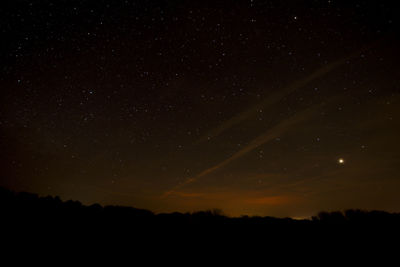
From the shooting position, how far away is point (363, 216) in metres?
9.44

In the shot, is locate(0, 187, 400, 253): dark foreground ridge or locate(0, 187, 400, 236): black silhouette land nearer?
locate(0, 187, 400, 253): dark foreground ridge

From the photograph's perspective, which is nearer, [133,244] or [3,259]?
[3,259]

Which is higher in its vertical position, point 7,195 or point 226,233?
point 7,195

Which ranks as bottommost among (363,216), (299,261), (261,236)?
(299,261)

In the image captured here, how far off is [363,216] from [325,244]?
15.1 ft

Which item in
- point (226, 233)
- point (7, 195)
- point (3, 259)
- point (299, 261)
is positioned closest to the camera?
point (3, 259)

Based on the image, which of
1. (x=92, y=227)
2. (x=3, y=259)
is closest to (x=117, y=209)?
(x=92, y=227)

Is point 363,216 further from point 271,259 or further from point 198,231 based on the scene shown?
point 198,231

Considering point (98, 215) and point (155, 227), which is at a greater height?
point (98, 215)

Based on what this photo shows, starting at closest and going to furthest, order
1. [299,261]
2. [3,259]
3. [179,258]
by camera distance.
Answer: [3,259] → [179,258] → [299,261]

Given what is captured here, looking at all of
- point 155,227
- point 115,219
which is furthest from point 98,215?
point 155,227

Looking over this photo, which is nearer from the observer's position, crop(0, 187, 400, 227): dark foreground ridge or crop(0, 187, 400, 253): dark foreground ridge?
crop(0, 187, 400, 253): dark foreground ridge

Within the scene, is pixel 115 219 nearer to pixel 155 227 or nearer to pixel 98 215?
pixel 98 215

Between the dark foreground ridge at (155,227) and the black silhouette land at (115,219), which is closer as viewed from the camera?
the dark foreground ridge at (155,227)
